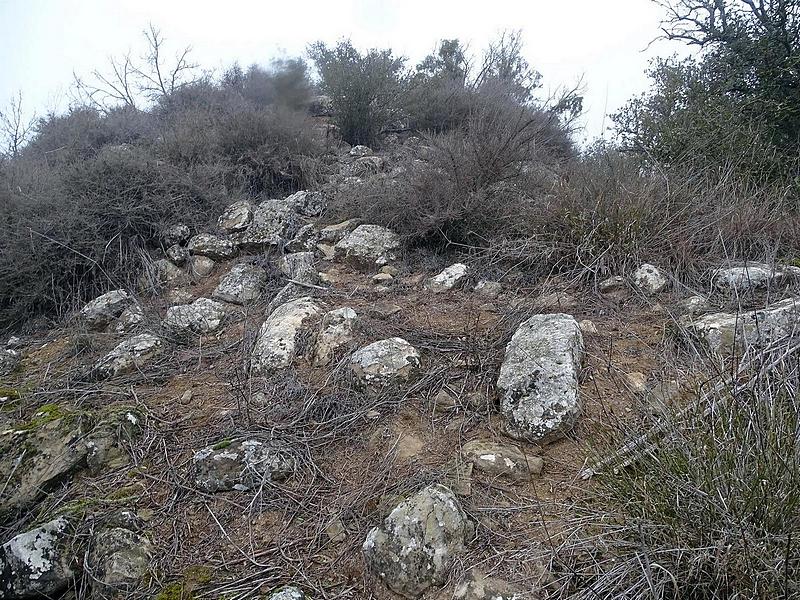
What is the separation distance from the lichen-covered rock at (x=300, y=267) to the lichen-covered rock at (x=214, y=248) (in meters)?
0.68

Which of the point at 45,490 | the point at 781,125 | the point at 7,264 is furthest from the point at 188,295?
the point at 781,125

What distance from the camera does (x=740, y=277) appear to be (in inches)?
125

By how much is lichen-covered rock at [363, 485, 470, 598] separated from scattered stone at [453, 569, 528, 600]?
0.26ft

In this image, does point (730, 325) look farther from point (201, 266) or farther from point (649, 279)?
point (201, 266)

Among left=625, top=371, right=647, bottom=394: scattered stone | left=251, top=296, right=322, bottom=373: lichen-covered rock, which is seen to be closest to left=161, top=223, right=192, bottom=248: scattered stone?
left=251, top=296, right=322, bottom=373: lichen-covered rock

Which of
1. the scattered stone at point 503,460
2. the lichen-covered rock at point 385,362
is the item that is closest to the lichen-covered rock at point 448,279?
the lichen-covered rock at point 385,362

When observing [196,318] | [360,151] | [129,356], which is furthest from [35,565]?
[360,151]

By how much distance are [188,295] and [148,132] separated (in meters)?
4.72

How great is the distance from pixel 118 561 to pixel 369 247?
304 centimetres

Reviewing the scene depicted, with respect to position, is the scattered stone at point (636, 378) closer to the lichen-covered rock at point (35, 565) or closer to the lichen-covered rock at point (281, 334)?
the lichen-covered rock at point (281, 334)

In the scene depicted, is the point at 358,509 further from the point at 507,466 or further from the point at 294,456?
the point at 507,466

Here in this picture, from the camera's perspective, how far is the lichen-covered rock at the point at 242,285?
4.07 metres

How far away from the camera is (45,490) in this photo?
2.31m

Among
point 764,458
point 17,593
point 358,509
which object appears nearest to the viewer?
point 764,458
